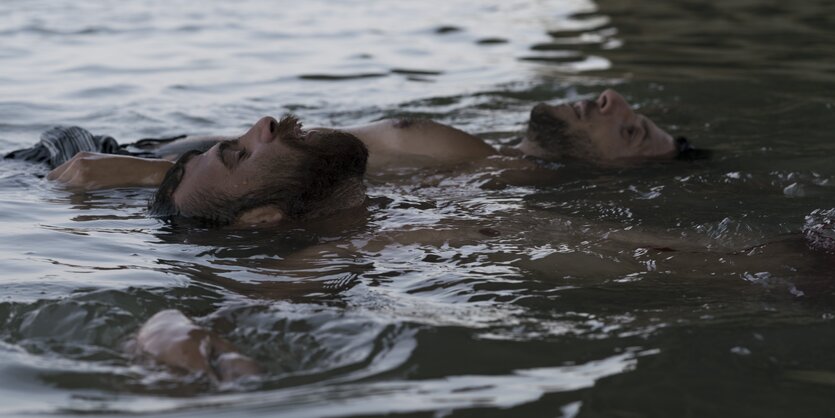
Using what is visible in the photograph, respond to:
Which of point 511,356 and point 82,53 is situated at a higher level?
point 82,53

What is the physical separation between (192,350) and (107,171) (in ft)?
7.87

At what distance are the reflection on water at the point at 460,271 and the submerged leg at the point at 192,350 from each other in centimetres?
5

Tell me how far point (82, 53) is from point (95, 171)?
15.4ft

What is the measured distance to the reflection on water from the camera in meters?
2.67

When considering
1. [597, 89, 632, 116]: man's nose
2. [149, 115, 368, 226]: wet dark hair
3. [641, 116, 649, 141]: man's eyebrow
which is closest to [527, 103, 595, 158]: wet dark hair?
[597, 89, 632, 116]: man's nose

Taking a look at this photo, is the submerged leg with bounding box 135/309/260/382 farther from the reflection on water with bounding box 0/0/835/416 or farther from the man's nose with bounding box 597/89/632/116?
the man's nose with bounding box 597/89/632/116

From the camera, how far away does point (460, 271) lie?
3.64m

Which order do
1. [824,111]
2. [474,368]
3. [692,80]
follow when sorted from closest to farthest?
1. [474,368]
2. [824,111]
3. [692,80]

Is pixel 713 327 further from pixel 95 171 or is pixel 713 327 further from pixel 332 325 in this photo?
pixel 95 171

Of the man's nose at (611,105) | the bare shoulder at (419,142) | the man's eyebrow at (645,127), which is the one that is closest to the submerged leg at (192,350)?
the bare shoulder at (419,142)

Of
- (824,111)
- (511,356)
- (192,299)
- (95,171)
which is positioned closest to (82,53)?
(95,171)

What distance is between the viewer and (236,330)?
305cm

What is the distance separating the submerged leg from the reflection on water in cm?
5

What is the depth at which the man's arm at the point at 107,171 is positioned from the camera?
4.93m
